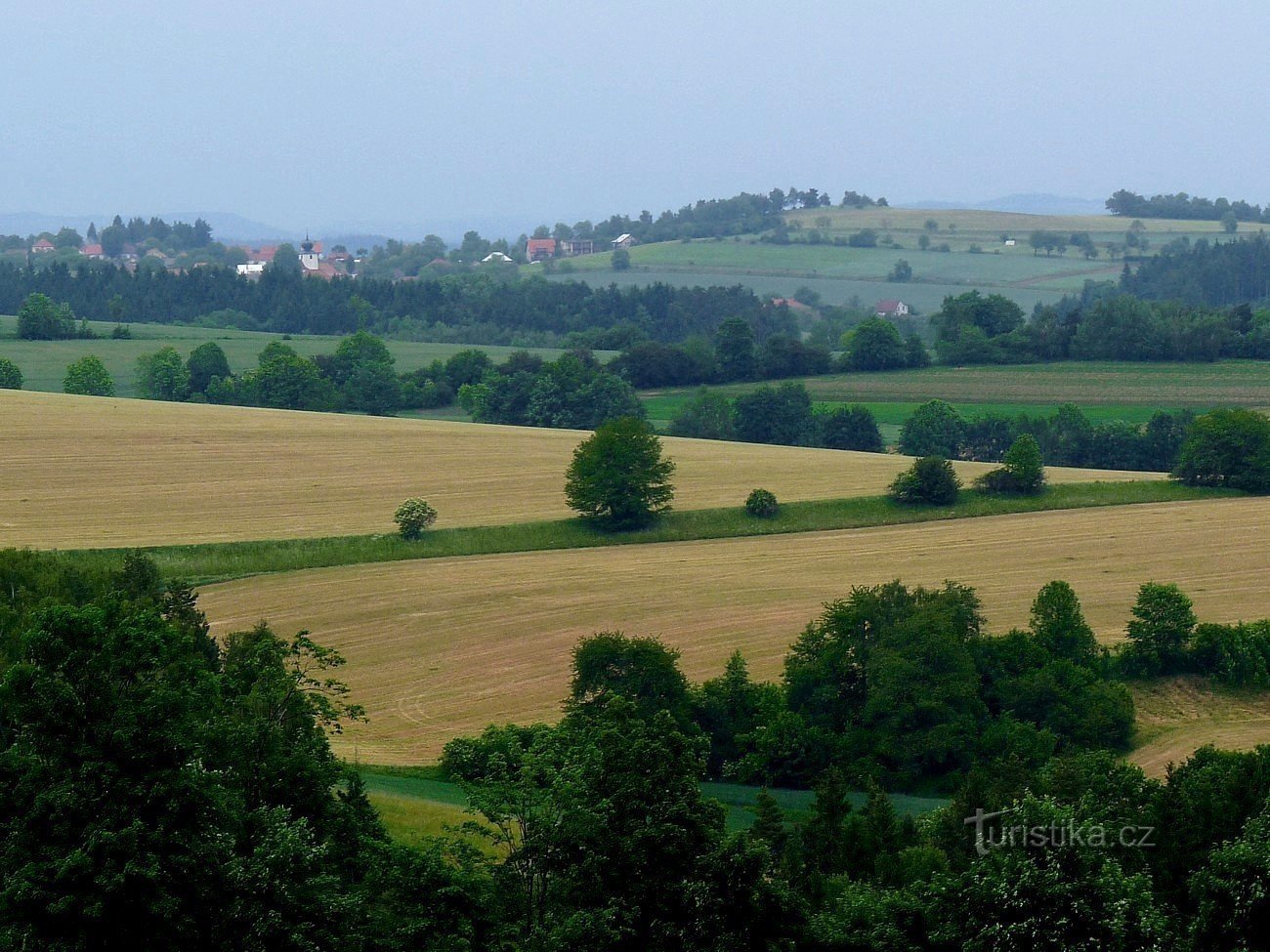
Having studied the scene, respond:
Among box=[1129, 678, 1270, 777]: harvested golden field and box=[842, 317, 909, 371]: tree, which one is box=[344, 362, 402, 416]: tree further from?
box=[1129, 678, 1270, 777]: harvested golden field

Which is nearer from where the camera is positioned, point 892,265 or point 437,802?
point 437,802

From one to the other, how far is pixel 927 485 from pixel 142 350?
215ft

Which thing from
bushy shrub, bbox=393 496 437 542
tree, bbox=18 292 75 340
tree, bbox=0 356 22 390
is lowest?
bushy shrub, bbox=393 496 437 542

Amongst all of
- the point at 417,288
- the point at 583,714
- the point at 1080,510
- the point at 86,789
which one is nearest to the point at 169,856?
the point at 86,789

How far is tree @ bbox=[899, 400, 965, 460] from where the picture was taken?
255 ft

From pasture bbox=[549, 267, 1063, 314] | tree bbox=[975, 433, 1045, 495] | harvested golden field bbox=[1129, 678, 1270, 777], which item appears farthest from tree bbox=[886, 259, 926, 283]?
harvested golden field bbox=[1129, 678, 1270, 777]

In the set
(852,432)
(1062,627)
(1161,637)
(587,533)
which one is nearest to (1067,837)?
(1062,627)

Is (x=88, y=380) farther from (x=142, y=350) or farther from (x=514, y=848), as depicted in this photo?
(x=514, y=848)

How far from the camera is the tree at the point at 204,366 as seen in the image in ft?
308

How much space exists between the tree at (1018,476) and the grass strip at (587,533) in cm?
50

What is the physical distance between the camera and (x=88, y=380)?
86.3m

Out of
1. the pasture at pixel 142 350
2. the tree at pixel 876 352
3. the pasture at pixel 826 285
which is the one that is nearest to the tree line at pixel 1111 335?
the tree at pixel 876 352

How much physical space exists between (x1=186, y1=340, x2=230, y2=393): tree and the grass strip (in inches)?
1976

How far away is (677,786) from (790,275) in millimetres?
166411
